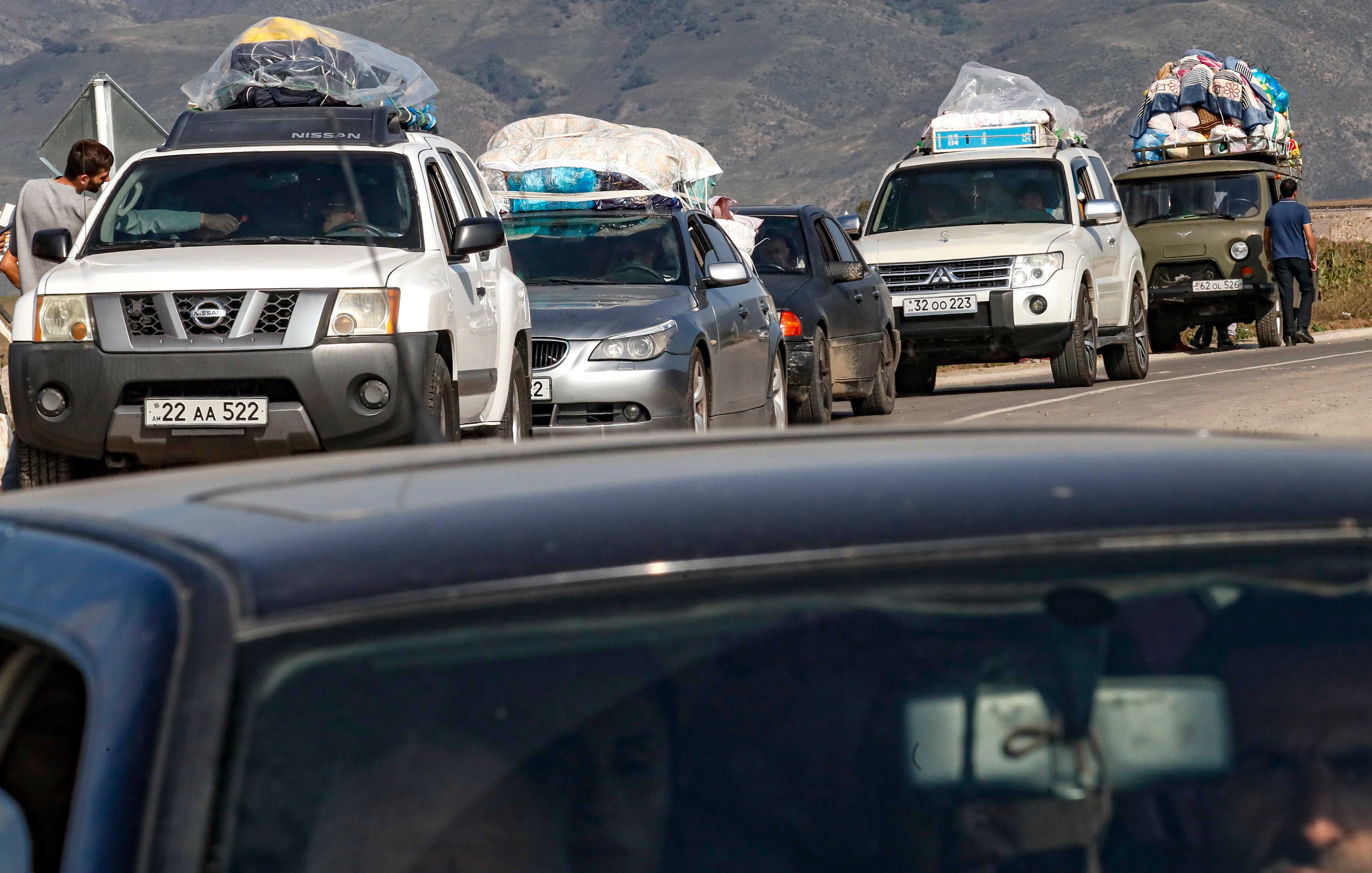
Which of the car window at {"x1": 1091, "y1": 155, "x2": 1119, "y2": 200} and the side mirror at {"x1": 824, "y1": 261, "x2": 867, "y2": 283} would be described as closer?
the side mirror at {"x1": 824, "y1": 261, "x2": 867, "y2": 283}

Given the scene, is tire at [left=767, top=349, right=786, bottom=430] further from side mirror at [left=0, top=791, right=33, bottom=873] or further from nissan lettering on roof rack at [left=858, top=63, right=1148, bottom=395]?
side mirror at [left=0, top=791, right=33, bottom=873]

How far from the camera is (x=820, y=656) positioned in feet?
5.64

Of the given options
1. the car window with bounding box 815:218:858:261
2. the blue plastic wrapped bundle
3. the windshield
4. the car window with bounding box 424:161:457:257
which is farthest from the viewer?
the windshield

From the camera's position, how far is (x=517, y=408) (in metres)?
9.51

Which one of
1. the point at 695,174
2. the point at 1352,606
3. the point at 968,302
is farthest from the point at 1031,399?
the point at 1352,606

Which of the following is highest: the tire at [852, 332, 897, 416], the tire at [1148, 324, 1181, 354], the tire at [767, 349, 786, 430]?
the tire at [767, 349, 786, 430]

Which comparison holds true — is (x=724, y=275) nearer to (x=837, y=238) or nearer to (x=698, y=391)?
(x=698, y=391)

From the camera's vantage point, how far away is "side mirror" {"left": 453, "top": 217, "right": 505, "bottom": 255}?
8766 millimetres

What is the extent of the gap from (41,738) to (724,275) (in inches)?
360

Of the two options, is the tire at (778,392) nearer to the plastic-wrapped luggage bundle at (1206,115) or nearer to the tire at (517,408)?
the tire at (517,408)

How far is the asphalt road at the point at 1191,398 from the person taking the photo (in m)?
13.1

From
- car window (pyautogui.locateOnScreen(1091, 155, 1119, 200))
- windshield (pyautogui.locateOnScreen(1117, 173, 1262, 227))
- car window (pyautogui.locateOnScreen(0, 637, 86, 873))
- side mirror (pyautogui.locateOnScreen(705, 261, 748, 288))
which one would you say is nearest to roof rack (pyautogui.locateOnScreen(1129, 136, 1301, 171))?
windshield (pyautogui.locateOnScreen(1117, 173, 1262, 227))

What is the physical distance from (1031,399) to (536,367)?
693 centimetres

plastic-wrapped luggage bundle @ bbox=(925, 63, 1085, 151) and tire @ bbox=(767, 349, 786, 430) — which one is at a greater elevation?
plastic-wrapped luggage bundle @ bbox=(925, 63, 1085, 151)
